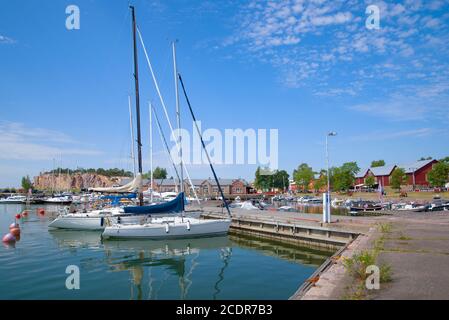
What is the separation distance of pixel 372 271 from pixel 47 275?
1581 cm

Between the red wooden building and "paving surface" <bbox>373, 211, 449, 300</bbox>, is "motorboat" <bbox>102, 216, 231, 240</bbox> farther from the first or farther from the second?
the red wooden building

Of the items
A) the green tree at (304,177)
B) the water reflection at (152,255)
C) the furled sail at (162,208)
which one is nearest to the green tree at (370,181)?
the green tree at (304,177)

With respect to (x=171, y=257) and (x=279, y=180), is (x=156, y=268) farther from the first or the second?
(x=279, y=180)

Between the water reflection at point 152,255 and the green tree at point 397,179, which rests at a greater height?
the green tree at point 397,179

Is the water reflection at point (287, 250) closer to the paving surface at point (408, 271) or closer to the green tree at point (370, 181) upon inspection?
the paving surface at point (408, 271)

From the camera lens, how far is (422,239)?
18875 mm

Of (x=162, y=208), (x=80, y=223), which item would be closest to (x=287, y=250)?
(x=162, y=208)

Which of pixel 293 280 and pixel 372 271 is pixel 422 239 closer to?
pixel 293 280

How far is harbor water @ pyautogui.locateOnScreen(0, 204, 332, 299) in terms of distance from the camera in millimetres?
14578

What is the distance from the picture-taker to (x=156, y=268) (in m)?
19.2

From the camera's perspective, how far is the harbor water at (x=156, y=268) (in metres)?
14.6

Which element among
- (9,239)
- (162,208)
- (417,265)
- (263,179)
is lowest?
(9,239)

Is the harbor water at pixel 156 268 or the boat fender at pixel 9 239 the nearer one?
the harbor water at pixel 156 268
